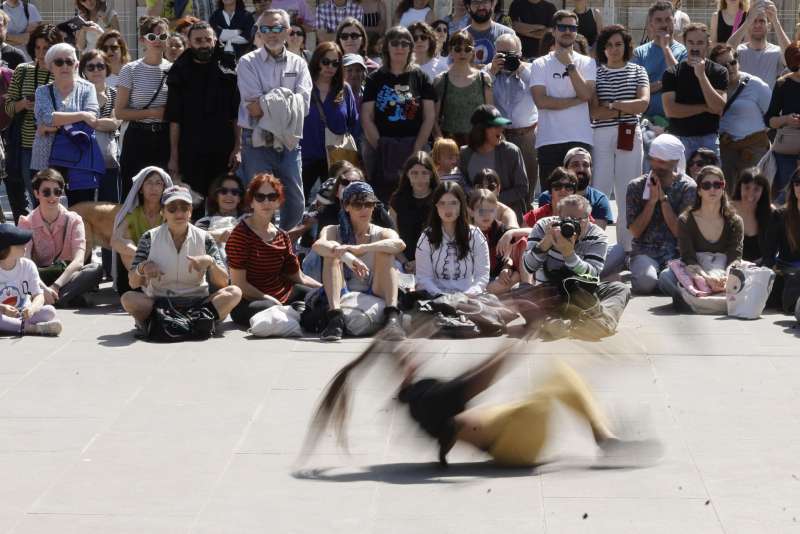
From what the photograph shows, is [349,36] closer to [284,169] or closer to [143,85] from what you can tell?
[284,169]

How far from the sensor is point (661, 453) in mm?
6035

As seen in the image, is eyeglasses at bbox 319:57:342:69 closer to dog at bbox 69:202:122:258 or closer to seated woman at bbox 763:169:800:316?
dog at bbox 69:202:122:258

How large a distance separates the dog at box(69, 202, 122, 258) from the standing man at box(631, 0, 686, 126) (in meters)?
4.67

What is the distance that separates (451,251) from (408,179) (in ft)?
3.12

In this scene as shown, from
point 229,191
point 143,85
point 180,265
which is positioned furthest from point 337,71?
point 180,265

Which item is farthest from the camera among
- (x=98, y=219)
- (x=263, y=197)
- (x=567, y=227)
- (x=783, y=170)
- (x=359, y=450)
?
(x=783, y=170)

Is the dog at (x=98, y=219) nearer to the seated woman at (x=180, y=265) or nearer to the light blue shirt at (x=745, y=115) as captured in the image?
the seated woman at (x=180, y=265)

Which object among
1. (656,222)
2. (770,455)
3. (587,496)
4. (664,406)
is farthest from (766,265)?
(587,496)

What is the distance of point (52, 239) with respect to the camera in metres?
9.52

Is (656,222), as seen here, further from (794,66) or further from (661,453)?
(661,453)

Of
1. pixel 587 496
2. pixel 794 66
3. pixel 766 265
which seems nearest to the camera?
pixel 587 496

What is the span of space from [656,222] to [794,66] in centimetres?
206

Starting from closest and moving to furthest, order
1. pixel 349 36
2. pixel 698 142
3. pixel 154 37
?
pixel 154 37 < pixel 698 142 < pixel 349 36

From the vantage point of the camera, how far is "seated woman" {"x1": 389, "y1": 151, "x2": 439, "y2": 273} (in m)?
9.76
